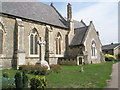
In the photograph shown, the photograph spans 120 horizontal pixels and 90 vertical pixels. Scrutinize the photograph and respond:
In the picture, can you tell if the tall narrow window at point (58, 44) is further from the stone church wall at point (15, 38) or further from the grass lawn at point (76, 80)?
the grass lawn at point (76, 80)

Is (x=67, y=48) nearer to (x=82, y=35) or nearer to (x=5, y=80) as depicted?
(x=82, y=35)

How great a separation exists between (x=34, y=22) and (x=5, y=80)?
1467 cm

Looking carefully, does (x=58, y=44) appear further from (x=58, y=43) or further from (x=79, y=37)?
(x=79, y=37)

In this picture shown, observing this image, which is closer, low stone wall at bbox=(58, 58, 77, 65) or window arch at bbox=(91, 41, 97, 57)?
low stone wall at bbox=(58, 58, 77, 65)

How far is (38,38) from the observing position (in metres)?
22.5

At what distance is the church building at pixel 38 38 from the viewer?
59.5ft

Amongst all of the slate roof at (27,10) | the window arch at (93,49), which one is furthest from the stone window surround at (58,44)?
the window arch at (93,49)

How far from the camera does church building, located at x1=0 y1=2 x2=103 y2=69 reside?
59.5 feet

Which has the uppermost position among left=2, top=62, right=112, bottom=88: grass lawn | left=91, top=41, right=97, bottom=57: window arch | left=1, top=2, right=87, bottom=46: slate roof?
left=1, top=2, right=87, bottom=46: slate roof

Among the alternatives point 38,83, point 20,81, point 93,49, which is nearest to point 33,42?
point 93,49

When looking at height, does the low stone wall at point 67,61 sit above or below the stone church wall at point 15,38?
below

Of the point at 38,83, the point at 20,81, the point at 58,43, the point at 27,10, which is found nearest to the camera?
the point at 38,83

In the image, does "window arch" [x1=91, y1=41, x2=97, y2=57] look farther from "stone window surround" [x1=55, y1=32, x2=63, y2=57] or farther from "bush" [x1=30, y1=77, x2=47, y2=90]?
"bush" [x1=30, y1=77, x2=47, y2=90]

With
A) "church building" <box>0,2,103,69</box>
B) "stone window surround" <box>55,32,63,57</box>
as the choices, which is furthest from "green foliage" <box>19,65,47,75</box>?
"stone window surround" <box>55,32,63,57</box>
